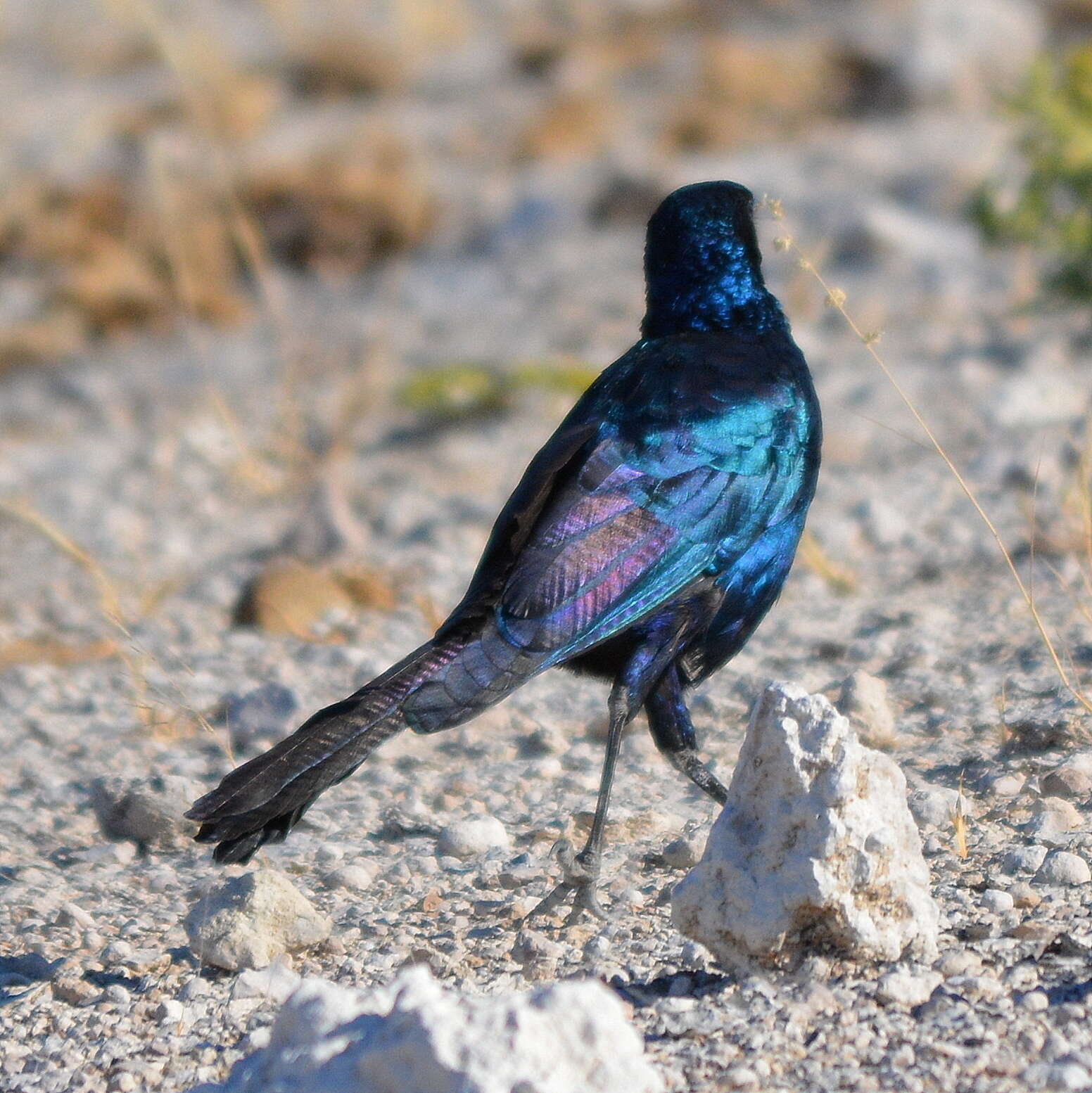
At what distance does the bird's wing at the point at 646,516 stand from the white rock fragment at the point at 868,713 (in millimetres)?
581

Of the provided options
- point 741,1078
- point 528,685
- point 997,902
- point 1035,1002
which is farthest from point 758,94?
point 741,1078

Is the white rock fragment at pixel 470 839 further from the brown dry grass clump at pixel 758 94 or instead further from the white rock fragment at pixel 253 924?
the brown dry grass clump at pixel 758 94

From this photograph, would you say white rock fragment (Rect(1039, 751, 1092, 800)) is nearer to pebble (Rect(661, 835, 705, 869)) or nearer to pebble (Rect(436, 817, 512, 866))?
pebble (Rect(661, 835, 705, 869))

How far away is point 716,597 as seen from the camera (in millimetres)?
3453

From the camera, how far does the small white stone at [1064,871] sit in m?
3.00

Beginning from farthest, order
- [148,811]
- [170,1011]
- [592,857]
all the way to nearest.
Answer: [148,811] → [592,857] → [170,1011]

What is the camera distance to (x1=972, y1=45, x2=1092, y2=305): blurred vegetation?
5.95m

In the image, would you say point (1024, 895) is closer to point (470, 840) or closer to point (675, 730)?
point (675, 730)

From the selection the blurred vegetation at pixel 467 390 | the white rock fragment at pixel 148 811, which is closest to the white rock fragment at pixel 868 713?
the white rock fragment at pixel 148 811

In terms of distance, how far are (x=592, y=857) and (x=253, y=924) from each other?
0.64 meters

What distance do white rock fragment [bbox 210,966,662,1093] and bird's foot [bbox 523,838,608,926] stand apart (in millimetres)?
874

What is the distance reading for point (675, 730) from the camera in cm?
353

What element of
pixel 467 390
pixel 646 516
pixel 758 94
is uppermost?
pixel 646 516

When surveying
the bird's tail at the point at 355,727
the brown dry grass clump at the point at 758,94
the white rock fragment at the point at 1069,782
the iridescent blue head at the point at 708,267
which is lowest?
the brown dry grass clump at the point at 758,94
